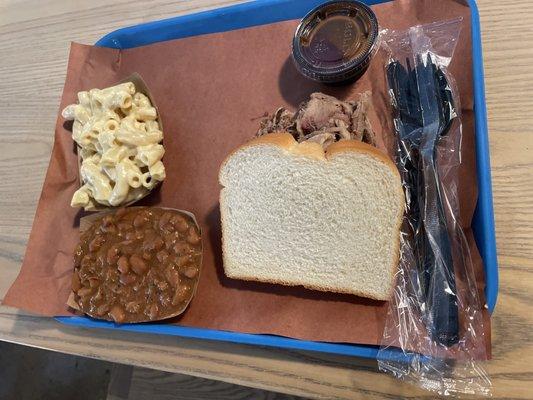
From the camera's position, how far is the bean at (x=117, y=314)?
1294 millimetres

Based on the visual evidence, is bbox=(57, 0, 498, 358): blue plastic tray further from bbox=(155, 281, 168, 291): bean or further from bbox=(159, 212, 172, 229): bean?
bbox=(159, 212, 172, 229): bean

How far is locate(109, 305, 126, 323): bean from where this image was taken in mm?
1294

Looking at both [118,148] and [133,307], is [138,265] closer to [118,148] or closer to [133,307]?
[133,307]

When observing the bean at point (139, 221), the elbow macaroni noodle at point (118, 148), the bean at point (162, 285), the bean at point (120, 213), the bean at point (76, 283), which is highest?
the elbow macaroni noodle at point (118, 148)

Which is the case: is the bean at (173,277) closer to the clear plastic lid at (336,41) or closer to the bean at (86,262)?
the bean at (86,262)

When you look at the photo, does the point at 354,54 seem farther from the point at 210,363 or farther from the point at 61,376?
the point at 61,376

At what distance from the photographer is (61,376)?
235 centimetres

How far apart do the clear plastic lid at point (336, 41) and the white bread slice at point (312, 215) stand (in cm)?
24

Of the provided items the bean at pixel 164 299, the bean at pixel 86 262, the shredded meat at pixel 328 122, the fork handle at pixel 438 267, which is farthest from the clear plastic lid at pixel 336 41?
the bean at pixel 86 262

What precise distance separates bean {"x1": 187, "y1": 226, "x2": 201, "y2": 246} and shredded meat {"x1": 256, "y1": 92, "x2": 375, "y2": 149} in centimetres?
38

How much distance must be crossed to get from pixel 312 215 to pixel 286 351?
1.30 ft

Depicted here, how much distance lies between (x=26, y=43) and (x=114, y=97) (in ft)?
2.75

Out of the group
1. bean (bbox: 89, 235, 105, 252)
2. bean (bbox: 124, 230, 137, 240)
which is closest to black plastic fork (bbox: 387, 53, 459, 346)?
bean (bbox: 124, 230, 137, 240)

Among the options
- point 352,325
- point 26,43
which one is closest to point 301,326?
point 352,325
